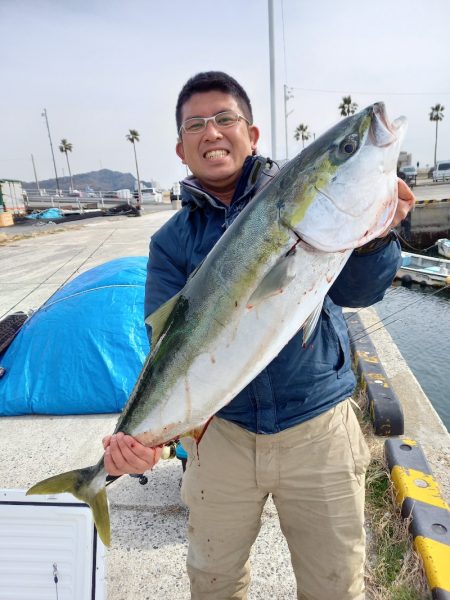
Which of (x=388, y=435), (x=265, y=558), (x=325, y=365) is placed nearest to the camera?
(x=325, y=365)

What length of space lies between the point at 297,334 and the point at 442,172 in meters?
52.4

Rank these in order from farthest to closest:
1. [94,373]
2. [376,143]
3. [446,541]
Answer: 1. [94,373]
2. [446,541]
3. [376,143]

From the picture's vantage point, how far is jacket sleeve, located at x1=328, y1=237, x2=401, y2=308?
181 cm

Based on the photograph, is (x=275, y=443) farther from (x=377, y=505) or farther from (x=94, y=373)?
(x=94, y=373)

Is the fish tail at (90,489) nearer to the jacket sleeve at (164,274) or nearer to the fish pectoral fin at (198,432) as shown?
the fish pectoral fin at (198,432)

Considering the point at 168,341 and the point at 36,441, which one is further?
the point at 36,441

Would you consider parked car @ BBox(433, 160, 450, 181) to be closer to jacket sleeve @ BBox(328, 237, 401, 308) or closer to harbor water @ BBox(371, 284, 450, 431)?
harbor water @ BBox(371, 284, 450, 431)

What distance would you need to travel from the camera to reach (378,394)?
427 cm

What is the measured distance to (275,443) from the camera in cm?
203

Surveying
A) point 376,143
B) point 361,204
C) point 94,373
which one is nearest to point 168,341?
point 361,204

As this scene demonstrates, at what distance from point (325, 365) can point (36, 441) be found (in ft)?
11.0

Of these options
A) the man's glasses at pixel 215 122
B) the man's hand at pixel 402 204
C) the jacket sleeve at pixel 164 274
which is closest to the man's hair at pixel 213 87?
the man's glasses at pixel 215 122

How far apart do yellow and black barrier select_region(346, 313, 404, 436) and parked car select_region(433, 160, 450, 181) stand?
4670 centimetres

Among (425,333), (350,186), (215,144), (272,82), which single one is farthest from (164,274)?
(272,82)
